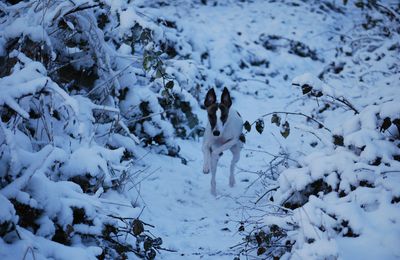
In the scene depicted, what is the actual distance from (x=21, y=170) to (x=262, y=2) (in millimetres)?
16201

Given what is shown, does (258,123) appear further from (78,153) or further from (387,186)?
(78,153)

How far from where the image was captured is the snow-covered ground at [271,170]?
2980 mm

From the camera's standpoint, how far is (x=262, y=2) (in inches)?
683

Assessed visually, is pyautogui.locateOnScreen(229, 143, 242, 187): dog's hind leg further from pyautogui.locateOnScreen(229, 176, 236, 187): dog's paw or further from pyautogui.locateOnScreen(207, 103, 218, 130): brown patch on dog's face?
pyautogui.locateOnScreen(207, 103, 218, 130): brown patch on dog's face

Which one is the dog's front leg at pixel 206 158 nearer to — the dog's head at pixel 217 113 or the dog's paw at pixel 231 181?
the dog's head at pixel 217 113

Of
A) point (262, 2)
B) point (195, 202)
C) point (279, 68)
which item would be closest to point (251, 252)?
point (195, 202)

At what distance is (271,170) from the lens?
472cm

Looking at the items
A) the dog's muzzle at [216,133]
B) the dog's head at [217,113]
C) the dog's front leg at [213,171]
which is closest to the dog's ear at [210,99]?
the dog's head at [217,113]

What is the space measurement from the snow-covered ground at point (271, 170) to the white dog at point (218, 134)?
390 millimetres

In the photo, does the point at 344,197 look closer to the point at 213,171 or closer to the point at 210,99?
the point at 213,171

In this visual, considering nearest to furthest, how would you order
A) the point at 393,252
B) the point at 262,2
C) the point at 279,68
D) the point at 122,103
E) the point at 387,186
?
the point at 393,252
the point at 387,186
the point at 122,103
the point at 279,68
the point at 262,2

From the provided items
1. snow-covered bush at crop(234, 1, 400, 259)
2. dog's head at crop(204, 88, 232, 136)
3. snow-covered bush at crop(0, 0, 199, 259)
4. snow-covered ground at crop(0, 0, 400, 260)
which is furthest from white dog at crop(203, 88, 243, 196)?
snow-covered bush at crop(234, 1, 400, 259)

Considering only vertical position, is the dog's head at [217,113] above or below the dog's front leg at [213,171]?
above

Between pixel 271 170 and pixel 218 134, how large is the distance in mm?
1442
